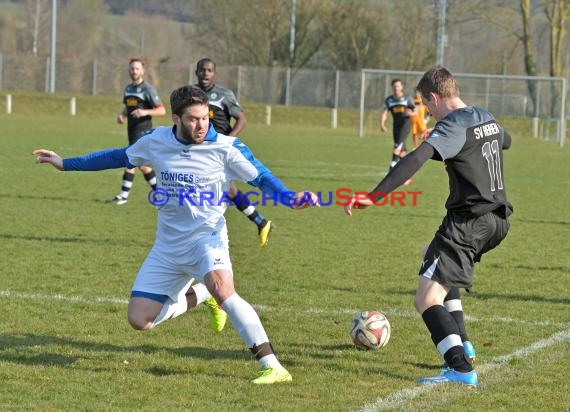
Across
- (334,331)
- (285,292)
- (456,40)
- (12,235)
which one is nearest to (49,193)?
(12,235)

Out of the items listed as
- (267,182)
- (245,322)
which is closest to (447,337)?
(245,322)

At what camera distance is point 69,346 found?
6441 mm

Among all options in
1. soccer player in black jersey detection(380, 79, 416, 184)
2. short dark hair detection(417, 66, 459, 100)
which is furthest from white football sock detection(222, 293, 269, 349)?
soccer player in black jersey detection(380, 79, 416, 184)

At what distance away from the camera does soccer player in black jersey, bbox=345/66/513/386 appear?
557 cm

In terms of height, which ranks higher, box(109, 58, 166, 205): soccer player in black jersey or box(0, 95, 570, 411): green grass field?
box(109, 58, 166, 205): soccer player in black jersey

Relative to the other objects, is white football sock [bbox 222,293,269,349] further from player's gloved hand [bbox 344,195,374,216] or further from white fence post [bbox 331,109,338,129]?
white fence post [bbox 331,109,338,129]

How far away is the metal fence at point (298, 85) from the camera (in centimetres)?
3722

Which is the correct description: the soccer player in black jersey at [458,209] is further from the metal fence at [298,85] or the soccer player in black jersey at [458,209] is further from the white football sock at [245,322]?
the metal fence at [298,85]

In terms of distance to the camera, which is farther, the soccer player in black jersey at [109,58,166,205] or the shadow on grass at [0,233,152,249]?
the soccer player in black jersey at [109,58,166,205]

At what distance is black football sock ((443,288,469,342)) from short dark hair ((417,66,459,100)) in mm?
1214

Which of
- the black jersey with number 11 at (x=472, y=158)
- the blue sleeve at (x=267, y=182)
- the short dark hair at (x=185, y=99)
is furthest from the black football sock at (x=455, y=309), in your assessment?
the short dark hair at (x=185, y=99)

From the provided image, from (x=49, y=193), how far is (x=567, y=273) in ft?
28.0

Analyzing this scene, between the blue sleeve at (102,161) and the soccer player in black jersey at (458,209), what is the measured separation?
146cm

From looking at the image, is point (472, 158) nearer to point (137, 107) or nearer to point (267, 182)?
point (267, 182)
